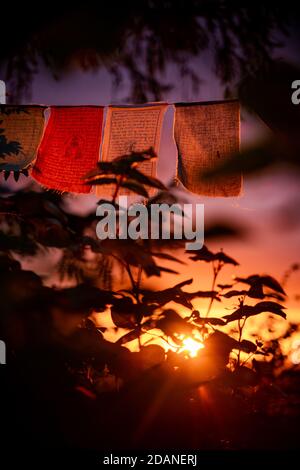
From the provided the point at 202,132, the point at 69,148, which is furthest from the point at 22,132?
the point at 202,132

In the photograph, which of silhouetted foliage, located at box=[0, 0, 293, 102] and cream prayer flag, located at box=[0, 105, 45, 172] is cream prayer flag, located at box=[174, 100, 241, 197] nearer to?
silhouetted foliage, located at box=[0, 0, 293, 102]

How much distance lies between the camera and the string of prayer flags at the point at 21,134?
111 inches

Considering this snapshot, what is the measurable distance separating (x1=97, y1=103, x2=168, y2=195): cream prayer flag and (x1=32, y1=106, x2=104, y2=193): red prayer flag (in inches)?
3.3

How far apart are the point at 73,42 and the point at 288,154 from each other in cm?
48

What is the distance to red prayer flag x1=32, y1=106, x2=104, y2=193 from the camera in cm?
283

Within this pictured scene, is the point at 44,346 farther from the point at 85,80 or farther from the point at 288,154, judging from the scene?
the point at 85,80

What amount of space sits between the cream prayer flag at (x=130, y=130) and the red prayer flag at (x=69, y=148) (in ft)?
0.28

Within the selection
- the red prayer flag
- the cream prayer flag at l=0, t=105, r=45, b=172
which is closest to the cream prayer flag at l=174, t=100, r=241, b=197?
the red prayer flag

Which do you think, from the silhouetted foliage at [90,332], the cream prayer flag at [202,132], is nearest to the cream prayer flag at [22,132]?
the cream prayer flag at [202,132]

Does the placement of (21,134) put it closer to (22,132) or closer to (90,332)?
(22,132)

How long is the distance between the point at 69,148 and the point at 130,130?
1.35 feet

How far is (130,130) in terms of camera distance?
2791 millimetres

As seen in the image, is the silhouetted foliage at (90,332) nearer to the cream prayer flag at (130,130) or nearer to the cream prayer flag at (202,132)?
the cream prayer flag at (202,132)
